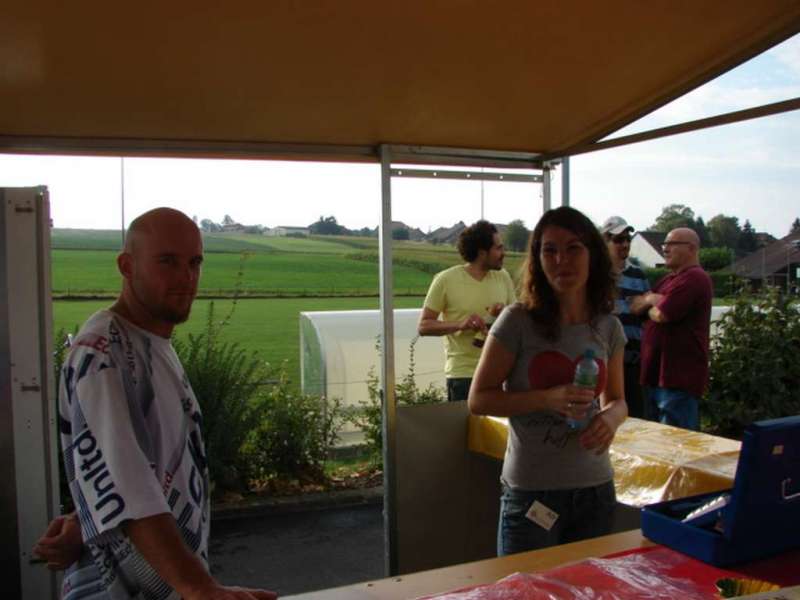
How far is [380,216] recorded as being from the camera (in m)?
3.19

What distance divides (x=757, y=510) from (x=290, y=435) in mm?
4674

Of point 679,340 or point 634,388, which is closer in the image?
point 679,340

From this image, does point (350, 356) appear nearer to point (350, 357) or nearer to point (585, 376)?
point (350, 357)

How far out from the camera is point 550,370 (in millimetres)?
2039

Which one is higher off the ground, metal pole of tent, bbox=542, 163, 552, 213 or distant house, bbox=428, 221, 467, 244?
metal pole of tent, bbox=542, 163, 552, 213

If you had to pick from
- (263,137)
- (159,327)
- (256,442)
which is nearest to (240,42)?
(263,137)

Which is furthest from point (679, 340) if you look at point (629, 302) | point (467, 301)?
point (467, 301)

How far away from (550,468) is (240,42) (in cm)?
158

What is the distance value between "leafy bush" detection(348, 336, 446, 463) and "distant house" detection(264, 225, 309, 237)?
12.4ft

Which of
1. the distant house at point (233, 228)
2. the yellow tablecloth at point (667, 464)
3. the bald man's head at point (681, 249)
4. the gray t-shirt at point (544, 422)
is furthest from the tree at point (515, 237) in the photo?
the distant house at point (233, 228)

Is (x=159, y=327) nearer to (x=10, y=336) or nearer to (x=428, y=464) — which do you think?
(x=10, y=336)

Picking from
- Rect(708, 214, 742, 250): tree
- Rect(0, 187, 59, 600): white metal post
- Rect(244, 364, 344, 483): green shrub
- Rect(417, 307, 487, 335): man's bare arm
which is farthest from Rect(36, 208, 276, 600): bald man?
Rect(708, 214, 742, 250): tree

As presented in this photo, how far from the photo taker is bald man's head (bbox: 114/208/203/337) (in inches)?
57.2

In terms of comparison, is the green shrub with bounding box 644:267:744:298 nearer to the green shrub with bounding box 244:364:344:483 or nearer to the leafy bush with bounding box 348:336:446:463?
the leafy bush with bounding box 348:336:446:463
